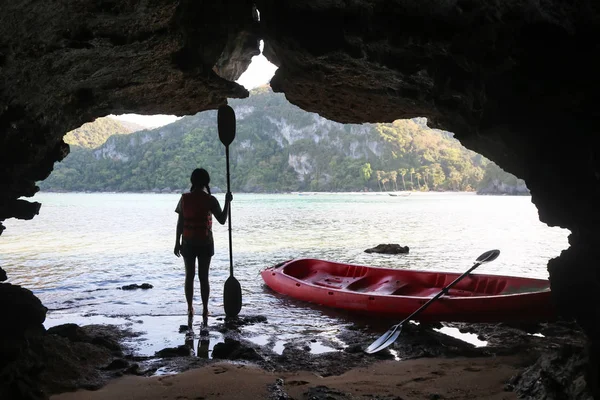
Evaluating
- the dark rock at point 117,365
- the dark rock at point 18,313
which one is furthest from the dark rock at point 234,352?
the dark rock at point 18,313

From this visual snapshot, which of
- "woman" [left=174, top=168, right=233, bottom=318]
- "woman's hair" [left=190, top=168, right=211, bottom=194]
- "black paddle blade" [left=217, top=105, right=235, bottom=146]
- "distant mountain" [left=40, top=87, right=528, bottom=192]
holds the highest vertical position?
"distant mountain" [left=40, top=87, right=528, bottom=192]

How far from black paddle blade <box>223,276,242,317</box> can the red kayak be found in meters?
1.88

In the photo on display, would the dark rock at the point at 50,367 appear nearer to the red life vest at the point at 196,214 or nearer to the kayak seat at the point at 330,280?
the red life vest at the point at 196,214

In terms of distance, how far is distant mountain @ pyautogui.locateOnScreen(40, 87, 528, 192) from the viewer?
108 m

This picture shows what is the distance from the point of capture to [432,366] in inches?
206

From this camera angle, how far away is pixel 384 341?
6.12 meters

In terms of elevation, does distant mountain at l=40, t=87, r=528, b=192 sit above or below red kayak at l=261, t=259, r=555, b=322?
above

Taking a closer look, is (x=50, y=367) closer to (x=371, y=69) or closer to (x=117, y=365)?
(x=117, y=365)

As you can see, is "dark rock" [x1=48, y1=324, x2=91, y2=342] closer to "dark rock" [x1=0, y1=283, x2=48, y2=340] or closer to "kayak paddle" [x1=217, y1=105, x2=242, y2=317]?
"dark rock" [x1=0, y1=283, x2=48, y2=340]

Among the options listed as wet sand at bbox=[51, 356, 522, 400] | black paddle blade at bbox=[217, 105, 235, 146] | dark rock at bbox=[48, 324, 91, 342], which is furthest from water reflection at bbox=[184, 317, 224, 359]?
black paddle blade at bbox=[217, 105, 235, 146]

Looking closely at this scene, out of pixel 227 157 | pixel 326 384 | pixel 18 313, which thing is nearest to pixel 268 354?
pixel 326 384

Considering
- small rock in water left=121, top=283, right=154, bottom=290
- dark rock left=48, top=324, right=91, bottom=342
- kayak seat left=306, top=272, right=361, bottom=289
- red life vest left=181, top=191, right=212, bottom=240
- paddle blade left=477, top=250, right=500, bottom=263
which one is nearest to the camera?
dark rock left=48, top=324, right=91, bottom=342

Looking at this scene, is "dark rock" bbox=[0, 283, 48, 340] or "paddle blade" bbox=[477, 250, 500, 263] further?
"paddle blade" bbox=[477, 250, 500, 263]

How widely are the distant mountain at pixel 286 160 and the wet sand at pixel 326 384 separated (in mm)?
95186
